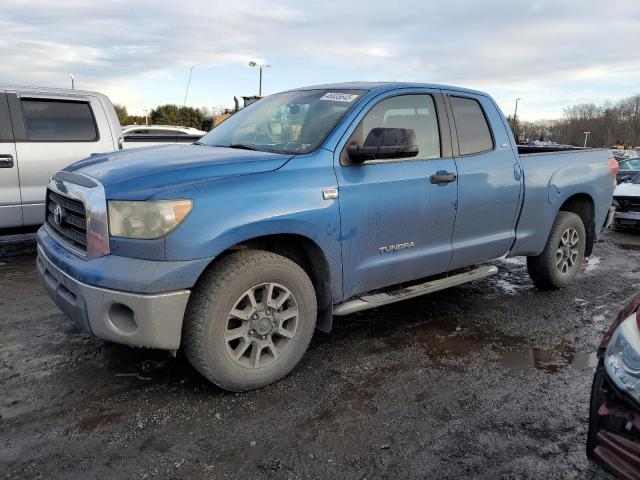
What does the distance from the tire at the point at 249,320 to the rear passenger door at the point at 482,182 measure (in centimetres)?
157

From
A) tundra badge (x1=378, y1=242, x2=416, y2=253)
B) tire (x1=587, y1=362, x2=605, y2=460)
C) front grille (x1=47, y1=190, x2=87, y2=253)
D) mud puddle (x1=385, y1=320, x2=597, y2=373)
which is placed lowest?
mud puddle (x1=385, y1=320, x2=597, y2=373)

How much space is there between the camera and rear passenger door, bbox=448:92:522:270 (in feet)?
14.1

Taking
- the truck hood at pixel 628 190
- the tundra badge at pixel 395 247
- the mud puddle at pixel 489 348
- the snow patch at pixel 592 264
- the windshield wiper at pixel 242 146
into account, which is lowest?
the snow patch at pixel 592 264

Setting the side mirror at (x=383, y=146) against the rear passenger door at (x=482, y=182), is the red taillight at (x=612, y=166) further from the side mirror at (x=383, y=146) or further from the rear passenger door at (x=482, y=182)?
the side mirror at (x=383, y=146)

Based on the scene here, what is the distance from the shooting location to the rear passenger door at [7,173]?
235 inches

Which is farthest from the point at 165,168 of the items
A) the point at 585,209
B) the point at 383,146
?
the point at 585,209

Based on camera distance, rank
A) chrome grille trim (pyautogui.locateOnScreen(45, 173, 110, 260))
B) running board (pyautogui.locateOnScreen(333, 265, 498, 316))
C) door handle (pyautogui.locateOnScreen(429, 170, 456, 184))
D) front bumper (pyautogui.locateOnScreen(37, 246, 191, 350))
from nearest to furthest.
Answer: front bumper (pyautogui.locateOnScreen(37, 246, 191, 350)), chrome grille trim (pyautogui.locateOnScreen(45, 173, 110, 260)), running board (pyautogui.locateOnScreen(333, 265, 498, 316)), door handle (pyautogui.locateOnScreen(429, 170, 456, 184))

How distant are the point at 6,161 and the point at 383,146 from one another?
4.65 metres

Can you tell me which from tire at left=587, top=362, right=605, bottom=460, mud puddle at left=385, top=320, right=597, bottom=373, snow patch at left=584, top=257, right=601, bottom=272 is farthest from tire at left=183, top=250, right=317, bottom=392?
snow patch at left=584, top=257, right=601, bottom=272

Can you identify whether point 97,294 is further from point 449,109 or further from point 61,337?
point 449,109

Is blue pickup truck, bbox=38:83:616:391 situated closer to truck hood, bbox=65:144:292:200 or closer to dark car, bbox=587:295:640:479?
truck hood, bbox=65:144:292:200

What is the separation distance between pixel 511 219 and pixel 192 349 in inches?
121

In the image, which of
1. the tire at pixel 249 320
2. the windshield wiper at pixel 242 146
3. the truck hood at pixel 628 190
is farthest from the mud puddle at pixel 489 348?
the truck hood at pixel 628 190

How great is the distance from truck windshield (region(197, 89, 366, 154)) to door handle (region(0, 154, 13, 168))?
292 cm
